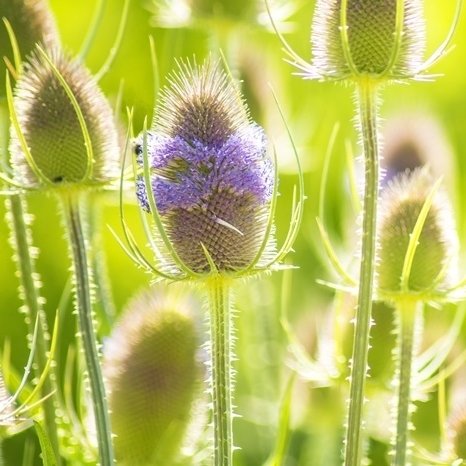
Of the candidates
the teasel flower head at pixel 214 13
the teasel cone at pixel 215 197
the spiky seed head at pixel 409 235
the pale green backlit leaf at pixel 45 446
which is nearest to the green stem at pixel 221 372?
the teasel cone at pixel 215 197

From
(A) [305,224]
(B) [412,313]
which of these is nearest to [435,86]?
(A) [305,224]

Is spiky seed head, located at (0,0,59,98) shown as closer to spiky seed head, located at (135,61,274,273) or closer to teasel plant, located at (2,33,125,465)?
teasel plant, located at (2,33,125,465)

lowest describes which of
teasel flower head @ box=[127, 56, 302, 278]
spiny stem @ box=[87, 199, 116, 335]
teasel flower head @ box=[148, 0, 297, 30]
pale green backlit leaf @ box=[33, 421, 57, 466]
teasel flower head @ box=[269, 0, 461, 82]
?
pale green backlit leaf @ box=[33, 421, 57, 466]

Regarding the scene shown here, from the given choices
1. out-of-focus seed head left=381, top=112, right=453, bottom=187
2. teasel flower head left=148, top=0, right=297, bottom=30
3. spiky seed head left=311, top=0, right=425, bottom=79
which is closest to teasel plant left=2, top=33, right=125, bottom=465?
spiky seed head left=311, top=0, right=425, bottom=79

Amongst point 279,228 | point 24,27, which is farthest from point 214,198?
point 279,228

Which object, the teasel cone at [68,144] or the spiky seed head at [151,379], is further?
the spiky seed head at [151,379]

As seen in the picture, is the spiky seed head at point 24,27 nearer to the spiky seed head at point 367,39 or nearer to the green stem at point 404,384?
the spiky seed head at point 367,39

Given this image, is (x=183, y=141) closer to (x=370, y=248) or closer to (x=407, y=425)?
(x=370, y=248)
